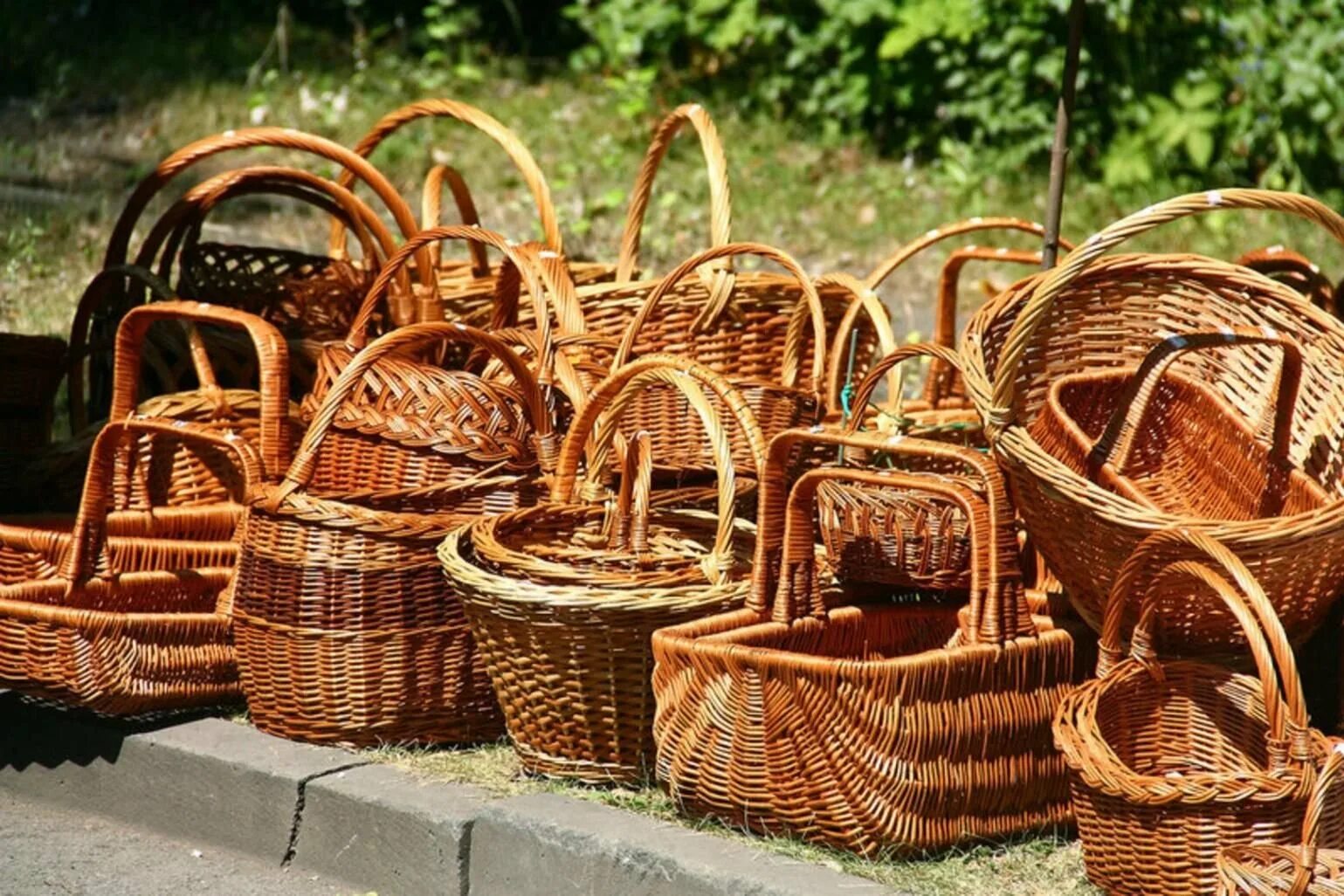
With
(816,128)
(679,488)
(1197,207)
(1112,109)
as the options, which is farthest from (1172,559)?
(816,128)

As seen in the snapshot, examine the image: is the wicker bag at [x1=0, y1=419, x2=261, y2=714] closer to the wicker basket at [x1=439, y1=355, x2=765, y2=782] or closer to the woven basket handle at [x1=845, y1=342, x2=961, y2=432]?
the wicker basket at [x1=439, y1=355, x2=765, y2=782]

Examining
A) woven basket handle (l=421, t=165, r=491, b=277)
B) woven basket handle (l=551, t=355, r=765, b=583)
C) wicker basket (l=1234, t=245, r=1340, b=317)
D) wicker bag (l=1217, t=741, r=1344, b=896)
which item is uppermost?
woven basket handle (l=421, t=165, r=491, b=277)

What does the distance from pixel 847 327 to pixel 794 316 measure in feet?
0.42

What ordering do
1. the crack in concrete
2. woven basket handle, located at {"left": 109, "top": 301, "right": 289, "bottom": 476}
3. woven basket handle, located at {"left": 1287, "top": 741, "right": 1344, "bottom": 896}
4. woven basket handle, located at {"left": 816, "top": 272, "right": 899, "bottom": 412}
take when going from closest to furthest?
1. woven basket handle, located at {"left": 1287, "top": 741, "right": 1344, "bottom": 896}
2. the crack in concrete
3. woven basket handle, located at {"left": 109, "top": 301, "right": 289, "bottom": 476}
4. woven basket handle, located at {"left": 816, "top": 272, "right": 899, "bottom": 412}

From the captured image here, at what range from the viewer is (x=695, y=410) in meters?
3.55

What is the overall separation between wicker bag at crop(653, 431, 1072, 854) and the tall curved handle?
1262 millimetres

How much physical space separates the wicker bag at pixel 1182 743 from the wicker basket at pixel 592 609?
70 cm

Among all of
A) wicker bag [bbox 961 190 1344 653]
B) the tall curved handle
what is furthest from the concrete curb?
the tall curved handle

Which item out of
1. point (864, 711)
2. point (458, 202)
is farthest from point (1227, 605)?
point (458, 202)

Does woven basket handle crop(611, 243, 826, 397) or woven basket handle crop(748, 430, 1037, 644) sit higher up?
woven basket handle crop(611, 243, 826, 397)

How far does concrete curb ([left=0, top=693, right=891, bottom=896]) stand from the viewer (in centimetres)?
Result: 307

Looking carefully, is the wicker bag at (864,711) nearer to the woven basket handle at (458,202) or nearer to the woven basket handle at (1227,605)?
the woven basket handle at (1227,605)

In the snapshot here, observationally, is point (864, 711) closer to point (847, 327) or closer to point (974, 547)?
point (974, 547)

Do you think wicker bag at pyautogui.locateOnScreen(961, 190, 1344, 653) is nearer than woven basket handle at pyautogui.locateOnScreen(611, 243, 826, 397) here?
Yes
